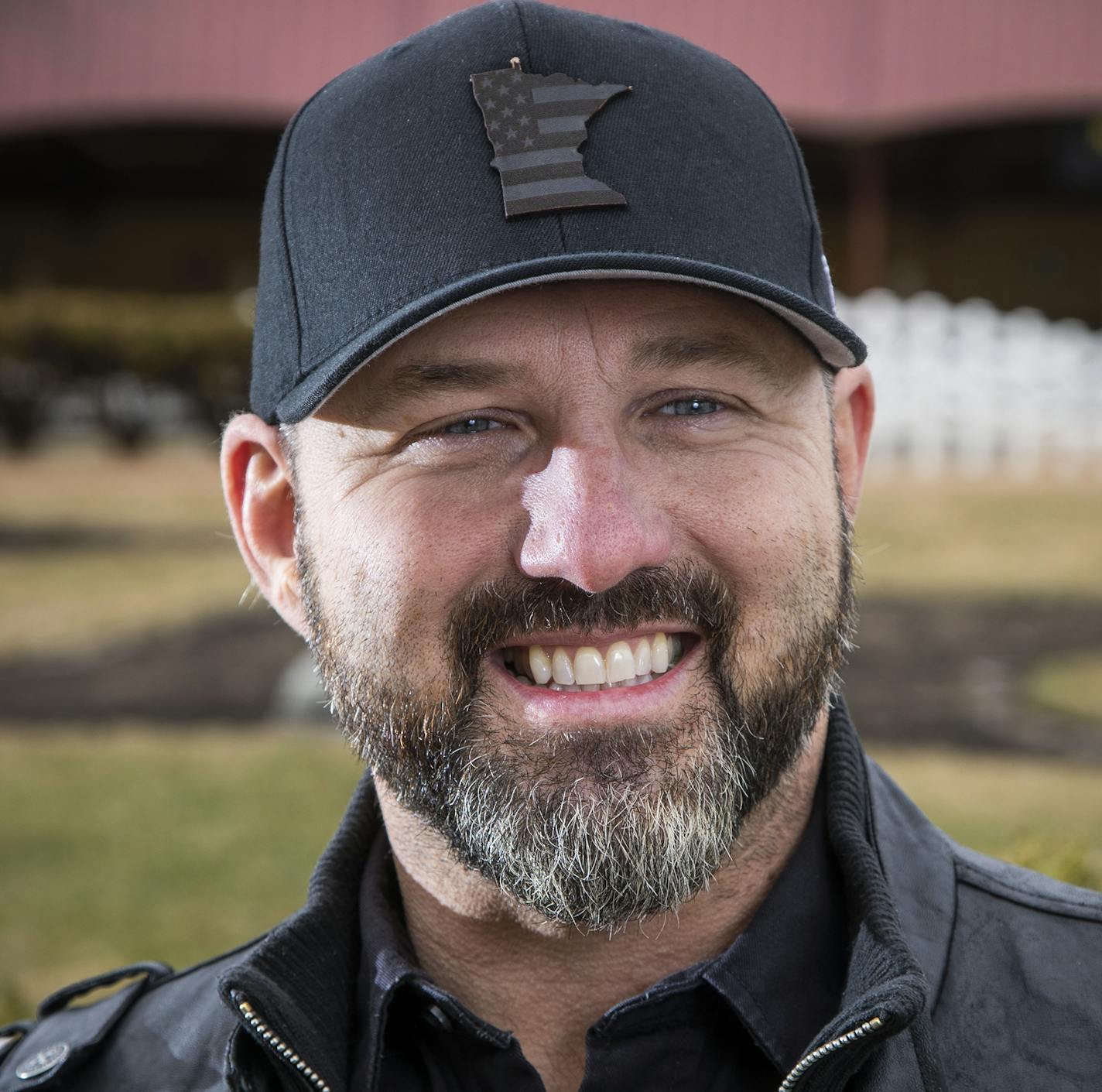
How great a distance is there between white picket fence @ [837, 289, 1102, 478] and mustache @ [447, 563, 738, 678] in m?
11.9

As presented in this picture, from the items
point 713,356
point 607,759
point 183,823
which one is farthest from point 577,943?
point 183,823

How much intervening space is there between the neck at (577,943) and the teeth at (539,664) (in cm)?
30

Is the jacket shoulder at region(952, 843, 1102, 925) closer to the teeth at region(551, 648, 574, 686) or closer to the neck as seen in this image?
the neck

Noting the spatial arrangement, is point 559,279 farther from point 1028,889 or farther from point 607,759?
point 1028,889

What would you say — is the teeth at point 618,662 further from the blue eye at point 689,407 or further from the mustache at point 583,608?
the blue eye at point 689,407

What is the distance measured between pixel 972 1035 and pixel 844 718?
50 centimetres

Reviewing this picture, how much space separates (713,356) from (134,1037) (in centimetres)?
137

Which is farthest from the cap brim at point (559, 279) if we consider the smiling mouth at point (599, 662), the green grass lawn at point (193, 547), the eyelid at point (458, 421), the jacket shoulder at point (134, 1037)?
the green grass lawn at point (193, 547)

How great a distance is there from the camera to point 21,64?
16625 millimetres

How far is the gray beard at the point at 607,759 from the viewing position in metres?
1.80

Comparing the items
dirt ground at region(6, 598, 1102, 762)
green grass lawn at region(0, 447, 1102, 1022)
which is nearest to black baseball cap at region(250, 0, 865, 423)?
green grass lawn at region(0, 447, 1102, 1022)

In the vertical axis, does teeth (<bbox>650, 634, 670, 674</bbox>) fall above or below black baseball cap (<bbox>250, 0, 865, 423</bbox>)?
below

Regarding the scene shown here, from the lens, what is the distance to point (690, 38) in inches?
644

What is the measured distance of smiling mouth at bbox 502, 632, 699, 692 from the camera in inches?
72.6
